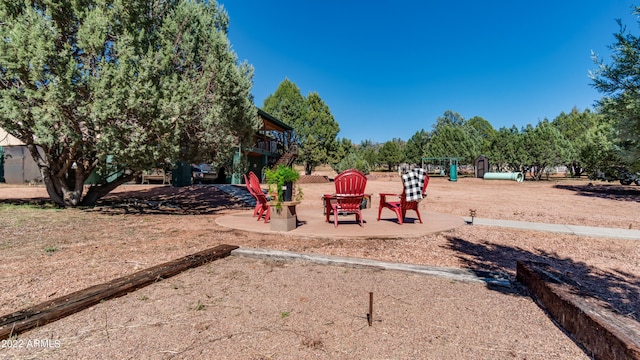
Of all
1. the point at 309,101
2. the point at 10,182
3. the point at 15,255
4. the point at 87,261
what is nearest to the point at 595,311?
the point at 87,261

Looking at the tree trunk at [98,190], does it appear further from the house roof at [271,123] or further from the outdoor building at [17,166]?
the outdoor building at [17,166]

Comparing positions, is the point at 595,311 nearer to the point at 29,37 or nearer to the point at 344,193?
the point at 344,193

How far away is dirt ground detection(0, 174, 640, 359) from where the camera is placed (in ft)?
7.12

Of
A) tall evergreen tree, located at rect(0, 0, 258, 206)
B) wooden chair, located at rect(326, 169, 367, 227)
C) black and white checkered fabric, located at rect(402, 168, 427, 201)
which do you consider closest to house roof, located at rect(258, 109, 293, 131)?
tall evergreen tree, located at rect(0, 0, 258, 206)

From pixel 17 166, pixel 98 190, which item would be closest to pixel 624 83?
pixel 98 190

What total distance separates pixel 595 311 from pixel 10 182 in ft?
89.3

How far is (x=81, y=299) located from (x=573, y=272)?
18.4 feet

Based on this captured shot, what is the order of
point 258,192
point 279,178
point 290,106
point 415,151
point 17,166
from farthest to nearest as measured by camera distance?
1. point 415,151
2. point 290,106
3. point 17,166
4. point 258,192
5. point 279,178

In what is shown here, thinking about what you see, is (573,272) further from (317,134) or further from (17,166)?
(317,134)

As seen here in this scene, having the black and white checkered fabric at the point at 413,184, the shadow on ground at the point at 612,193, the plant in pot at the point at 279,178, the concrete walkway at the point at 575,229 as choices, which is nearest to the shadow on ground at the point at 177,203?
the plant in pot at the point at 279,178

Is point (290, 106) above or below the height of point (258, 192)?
above

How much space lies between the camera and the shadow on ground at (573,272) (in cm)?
304

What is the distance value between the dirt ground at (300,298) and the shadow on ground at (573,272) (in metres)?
0.03

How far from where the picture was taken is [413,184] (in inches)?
257
